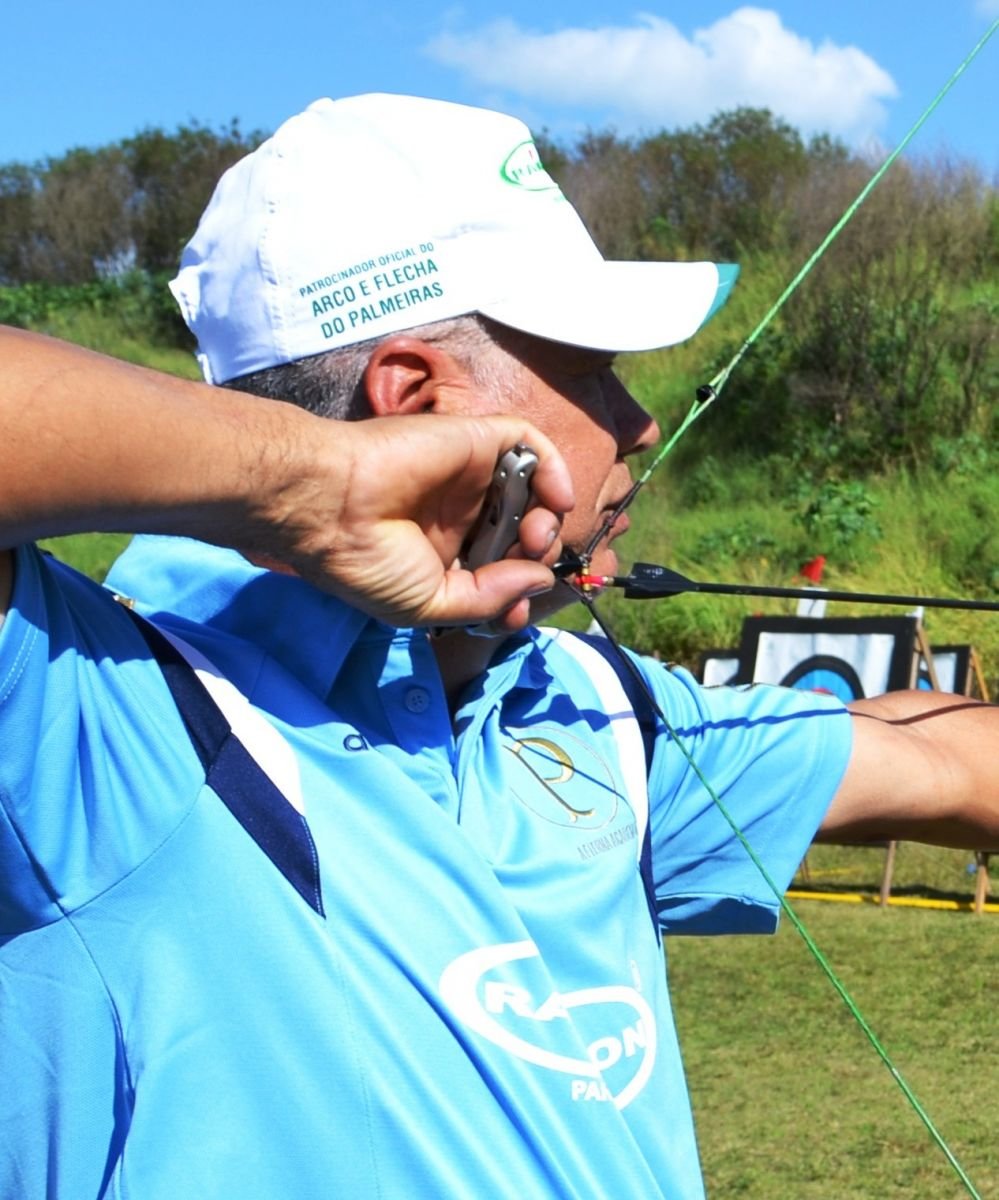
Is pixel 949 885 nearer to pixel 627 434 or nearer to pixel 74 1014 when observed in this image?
pixel 627 434

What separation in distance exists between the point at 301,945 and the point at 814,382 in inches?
463

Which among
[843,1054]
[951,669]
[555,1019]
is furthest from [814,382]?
[555,1019]

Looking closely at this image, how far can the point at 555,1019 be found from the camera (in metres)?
1.18

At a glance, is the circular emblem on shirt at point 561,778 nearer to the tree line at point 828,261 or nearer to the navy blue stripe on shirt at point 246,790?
the navy blue stripe on shirt at point 246,790

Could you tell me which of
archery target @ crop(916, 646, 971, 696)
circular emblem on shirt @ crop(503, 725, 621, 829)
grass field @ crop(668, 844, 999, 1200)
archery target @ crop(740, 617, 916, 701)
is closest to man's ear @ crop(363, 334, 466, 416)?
circular emblem on shirt @ crop(503, 725, 621, 829)

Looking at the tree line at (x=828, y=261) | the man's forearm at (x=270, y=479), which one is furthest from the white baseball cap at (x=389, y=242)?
the tree line at (x=828, y=261)

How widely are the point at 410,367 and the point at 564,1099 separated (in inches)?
24.0

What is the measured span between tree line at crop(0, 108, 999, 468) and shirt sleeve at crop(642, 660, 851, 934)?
1011 centimetres

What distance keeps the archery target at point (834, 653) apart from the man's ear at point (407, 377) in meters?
5.23

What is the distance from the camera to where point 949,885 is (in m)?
6.13

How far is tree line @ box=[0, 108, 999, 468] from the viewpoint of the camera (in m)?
11.7

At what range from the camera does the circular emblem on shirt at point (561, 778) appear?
130 cm

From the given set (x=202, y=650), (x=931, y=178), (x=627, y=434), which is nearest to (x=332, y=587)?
(x=202, y=650)

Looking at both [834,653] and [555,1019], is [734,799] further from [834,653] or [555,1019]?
[834,653]
